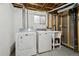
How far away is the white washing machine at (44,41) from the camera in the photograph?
11.7 feet

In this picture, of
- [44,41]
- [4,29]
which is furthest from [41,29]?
[4,29]

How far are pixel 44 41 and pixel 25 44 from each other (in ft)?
2.92

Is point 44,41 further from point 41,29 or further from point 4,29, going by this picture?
point 4,29

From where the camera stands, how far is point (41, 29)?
432 centimetres

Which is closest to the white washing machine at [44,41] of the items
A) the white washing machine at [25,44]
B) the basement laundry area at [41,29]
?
the basement laundry area at [41,29]

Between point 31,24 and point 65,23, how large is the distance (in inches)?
68.8

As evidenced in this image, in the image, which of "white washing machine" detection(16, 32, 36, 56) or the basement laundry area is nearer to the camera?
"white washing machine" detection(16, 32, 36, 56)

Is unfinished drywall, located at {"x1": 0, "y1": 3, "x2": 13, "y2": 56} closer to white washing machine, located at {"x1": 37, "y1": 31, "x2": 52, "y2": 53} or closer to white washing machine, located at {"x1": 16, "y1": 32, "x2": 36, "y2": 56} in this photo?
white washing machine, located at {"x1": 16, "y1": 32, "x2": 36, "y2": 56}

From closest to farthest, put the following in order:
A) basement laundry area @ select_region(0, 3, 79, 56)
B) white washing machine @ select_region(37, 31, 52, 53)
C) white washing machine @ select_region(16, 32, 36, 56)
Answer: white washing machine @ select_region(16, 32, 36, 56)
basement laundry area @ select_region(0, 3, 79, 56)
white washing machine @ select_region(37, 31, 52, 53)

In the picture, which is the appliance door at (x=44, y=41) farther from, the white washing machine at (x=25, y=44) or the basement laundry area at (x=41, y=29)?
the white washing machine at (x=25, y=44)

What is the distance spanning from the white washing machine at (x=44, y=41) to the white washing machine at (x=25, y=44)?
298 mm

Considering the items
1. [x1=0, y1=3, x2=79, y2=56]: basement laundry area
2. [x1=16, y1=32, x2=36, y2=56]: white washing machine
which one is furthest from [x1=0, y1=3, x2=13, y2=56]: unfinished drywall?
[x1=16, y1=32, x2=36, y2=56]: white washing machine

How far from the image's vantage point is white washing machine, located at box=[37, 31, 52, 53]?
3.57 m

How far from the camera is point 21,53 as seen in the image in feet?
10.0
